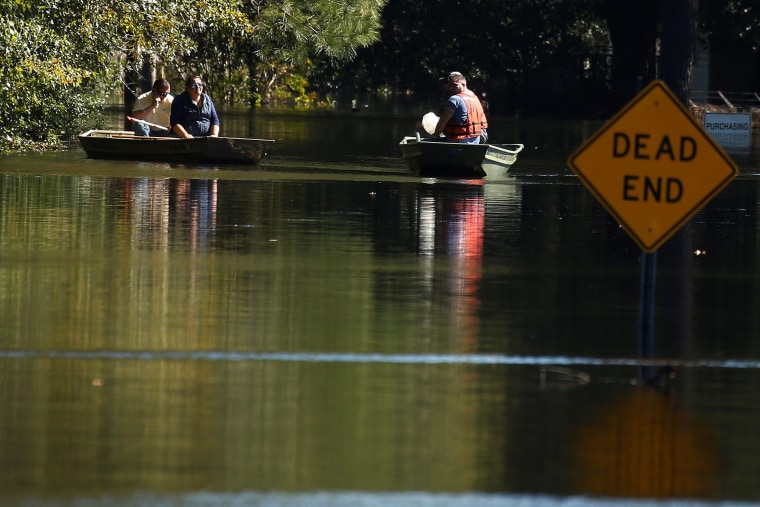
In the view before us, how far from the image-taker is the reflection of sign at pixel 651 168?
31.3 ft

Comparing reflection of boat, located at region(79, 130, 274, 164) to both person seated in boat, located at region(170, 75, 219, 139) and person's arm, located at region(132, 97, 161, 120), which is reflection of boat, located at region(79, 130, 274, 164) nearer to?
person seated in boat, located at region(170, 75, 219, 139)

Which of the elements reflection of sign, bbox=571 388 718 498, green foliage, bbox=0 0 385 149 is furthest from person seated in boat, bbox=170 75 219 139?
reflection of sign, bbox=571 388 718 498

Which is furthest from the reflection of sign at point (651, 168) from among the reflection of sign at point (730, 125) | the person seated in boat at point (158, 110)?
the reflection of sign at point (730, 125)

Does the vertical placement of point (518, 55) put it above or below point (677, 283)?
above

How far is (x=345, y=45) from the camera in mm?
42562

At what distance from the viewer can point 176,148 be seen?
26.7 metres

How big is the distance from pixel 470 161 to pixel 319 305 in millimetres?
13655

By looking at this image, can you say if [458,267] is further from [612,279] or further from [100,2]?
[100,2]

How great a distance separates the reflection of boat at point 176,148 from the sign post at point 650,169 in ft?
55.5

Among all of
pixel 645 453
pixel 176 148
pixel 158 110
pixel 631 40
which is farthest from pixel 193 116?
pixel 631 40

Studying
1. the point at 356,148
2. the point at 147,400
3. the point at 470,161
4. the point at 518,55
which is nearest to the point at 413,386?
the point at 147,400

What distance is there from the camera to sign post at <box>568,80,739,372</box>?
9.53 m

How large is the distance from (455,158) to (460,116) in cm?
81

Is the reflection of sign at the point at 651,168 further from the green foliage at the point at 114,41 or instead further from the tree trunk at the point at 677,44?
the tree trunk at the point at 677,44
